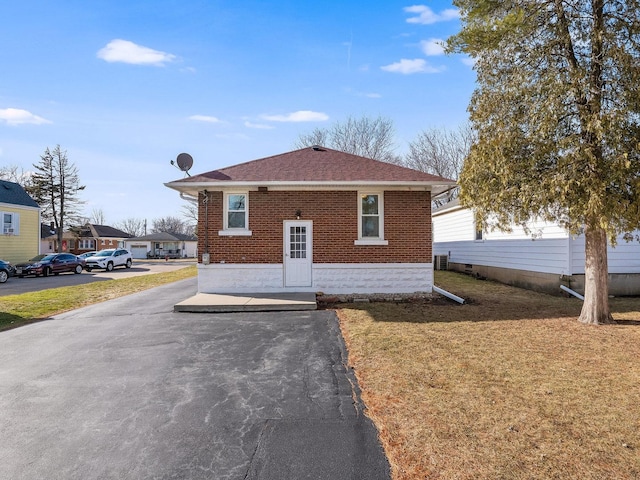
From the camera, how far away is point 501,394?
4.27 m

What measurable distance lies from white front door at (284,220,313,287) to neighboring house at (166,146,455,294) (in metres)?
0.03

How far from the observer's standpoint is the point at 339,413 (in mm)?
A: 3959

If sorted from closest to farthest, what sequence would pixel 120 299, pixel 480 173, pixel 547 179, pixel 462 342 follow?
pixel 462 342, pixel 547 179, pixel 480 173, pixel 120 299

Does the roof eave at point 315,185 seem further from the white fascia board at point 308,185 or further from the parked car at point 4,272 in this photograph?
the parked car at point 4,272

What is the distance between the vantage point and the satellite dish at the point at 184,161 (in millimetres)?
12031

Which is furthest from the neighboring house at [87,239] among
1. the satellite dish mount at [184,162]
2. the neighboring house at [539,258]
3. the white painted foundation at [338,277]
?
the neighboring house at [539,258]

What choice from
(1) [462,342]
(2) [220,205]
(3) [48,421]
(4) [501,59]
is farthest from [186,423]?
(4) [501,59]

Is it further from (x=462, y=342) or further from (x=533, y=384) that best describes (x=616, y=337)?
(x=533, y=384)

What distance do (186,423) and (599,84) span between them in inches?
363

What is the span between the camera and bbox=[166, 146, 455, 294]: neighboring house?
11047mm

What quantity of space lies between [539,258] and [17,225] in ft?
99.3

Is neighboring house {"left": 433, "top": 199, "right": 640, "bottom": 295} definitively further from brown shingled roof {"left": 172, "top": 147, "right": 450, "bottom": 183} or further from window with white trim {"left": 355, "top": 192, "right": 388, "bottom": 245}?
brown shingled roof {"left": 172, "top": 147, "right": 450, "bottom": 183}

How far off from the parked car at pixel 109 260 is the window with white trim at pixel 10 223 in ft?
15.1

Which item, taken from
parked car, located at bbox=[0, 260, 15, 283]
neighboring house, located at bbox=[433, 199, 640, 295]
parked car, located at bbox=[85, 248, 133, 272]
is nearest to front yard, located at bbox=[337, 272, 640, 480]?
neighboring house, located at bbox=[433, 199, 640, 295]
